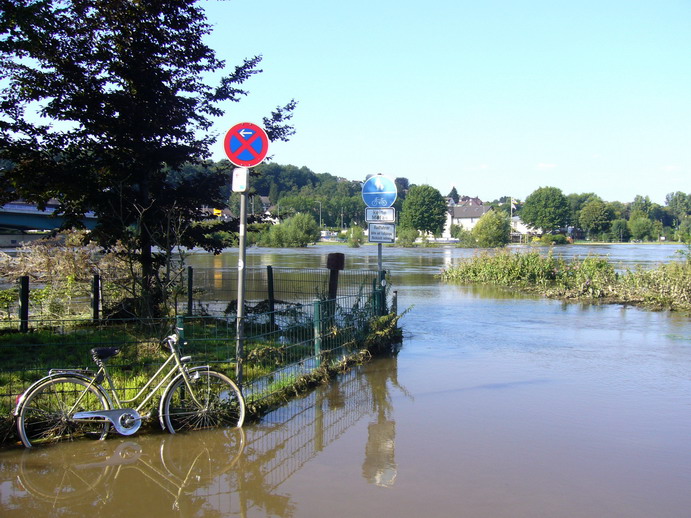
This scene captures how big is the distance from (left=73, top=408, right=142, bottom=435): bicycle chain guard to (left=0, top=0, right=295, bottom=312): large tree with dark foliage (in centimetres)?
381

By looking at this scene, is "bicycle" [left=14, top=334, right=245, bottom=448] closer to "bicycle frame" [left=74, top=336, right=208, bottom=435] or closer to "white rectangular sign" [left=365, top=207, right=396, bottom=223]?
"bicycle frame" [left=74, top=336, right=208, bottom=435]

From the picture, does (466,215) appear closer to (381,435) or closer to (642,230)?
(642,230)

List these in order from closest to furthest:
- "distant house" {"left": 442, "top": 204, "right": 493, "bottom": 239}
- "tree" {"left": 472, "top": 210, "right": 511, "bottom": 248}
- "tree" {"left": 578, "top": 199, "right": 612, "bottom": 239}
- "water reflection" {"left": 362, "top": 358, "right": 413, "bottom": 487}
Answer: "water reflection" {"left": 362, "top": 358, "right": 413, "bottom": 487}
"tree" {"left": 472, "top": 210, "right": 511, "bottom": 248}
"tree" {"left": 578, "top": 199, "right": 612, "bottom": 239}
"distant house" {"left": 442, "top": 204, "right": 493, "bottom": 239}

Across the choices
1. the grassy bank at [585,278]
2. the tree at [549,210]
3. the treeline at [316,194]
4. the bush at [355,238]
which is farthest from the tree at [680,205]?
the grassy bank at [585,278]

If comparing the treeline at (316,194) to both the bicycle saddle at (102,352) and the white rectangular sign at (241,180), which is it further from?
the bicycle saddle at (102,352)

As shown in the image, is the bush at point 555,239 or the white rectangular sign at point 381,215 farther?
the bush at point 555,239

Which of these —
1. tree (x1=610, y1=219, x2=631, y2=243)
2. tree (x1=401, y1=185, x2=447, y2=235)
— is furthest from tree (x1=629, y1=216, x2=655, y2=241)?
tree (x1=401, y1=185, x2=447, y2=235)

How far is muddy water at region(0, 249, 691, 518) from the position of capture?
441cm

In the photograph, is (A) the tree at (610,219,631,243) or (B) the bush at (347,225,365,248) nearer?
(B) the bush at (347,225,365,248)

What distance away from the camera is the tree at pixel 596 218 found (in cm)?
13075

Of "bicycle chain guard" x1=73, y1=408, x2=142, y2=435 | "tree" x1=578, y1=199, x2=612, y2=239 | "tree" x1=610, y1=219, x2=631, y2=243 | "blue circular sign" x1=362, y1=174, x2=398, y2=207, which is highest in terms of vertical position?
"tree" x1=578, y1=199, x2=612, y2=239

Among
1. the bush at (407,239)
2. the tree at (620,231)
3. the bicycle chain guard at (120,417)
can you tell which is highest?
the tree at (620,231)

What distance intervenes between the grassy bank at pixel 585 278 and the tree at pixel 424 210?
3515 inches

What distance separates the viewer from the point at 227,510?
4305mm
